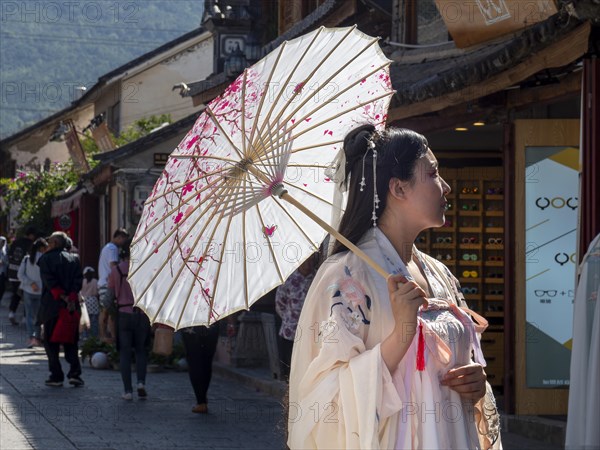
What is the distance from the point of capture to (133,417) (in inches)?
452

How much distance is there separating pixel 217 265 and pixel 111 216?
84.0ft

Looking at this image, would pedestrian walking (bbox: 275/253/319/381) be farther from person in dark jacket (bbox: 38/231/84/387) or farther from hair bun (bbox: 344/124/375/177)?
hair bun (bbox: 344/124/375/177)

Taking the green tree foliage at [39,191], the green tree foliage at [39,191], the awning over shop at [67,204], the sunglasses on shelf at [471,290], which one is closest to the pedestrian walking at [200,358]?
the sunglasses on shelf at [471,290]

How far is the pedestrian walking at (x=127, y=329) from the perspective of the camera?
12836 millimetres

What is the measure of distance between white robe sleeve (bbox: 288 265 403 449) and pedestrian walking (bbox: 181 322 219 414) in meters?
8.33

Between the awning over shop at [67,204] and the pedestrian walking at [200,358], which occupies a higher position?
the awning over shop at [67,204]

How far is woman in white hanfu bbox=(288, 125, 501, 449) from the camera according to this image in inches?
141

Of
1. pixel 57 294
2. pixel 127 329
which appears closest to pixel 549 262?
pixel 127 329

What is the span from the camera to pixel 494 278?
13555mm

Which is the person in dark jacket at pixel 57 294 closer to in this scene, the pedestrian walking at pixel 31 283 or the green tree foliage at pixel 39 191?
the pedestrian walking at pixel 31 283

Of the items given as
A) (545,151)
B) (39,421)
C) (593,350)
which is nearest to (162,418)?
(39,421)

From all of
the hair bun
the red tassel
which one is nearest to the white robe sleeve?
the red tassel

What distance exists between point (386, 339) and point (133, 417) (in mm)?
8297

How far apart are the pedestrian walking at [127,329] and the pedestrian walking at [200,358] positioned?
1.07 m
